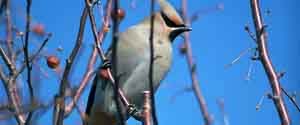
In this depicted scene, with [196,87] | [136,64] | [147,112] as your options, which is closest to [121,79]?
[136,64]

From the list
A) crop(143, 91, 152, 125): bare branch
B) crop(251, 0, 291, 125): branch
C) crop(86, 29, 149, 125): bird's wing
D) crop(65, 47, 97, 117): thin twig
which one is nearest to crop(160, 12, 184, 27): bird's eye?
crop(86, 29, 149, 125): bird's wing

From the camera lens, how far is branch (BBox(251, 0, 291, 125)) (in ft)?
4.80

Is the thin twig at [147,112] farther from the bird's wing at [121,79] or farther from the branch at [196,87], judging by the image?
the bird's wing at [121,79]

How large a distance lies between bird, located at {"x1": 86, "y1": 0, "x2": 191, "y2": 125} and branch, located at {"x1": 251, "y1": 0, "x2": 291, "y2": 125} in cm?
69

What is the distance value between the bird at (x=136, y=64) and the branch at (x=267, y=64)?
2.25 ft

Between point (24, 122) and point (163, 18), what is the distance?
1084 mm

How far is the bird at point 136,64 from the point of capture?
94.4 inches

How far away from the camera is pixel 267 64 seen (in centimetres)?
158

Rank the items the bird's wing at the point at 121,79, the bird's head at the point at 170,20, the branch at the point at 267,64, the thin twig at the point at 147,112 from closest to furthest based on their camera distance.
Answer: the thin twig at the point at 147,112 → the branch at the point at 267,64 → the bird's wing at the point at 121,79 → the bird's head at the point at 170,20

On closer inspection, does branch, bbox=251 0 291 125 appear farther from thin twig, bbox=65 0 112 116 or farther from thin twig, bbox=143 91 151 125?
thin twig, bbox=65 0 112 116

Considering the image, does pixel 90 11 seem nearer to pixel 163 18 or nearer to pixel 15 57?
pixel 15 57

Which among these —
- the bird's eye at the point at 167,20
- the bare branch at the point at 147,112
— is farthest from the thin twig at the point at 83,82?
the bird's eye at the point at 167,20

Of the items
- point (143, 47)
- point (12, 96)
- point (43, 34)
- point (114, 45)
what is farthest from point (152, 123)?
point (143, 47)

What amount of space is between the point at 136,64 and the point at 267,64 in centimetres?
91
